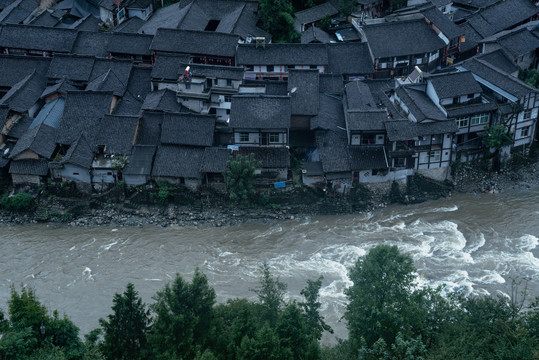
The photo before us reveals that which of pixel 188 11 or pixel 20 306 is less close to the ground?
pixel 188 11

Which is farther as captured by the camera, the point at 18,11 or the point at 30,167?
the point at 18,11

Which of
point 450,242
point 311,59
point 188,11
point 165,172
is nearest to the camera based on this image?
point 450,242

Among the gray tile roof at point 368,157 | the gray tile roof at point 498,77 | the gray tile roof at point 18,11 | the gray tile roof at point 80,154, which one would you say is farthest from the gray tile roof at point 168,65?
the gray tile roof at point 498,77

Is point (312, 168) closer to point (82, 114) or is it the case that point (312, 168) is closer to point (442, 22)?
point (82, 114)

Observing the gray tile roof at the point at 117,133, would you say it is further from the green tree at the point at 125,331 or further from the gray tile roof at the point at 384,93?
the green tree at the point at 125,331

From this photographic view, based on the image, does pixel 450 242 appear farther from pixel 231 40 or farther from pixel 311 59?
pixel 231 40

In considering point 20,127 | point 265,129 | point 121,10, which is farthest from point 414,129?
point 121,10

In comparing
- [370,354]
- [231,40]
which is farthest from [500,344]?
[231,40]
